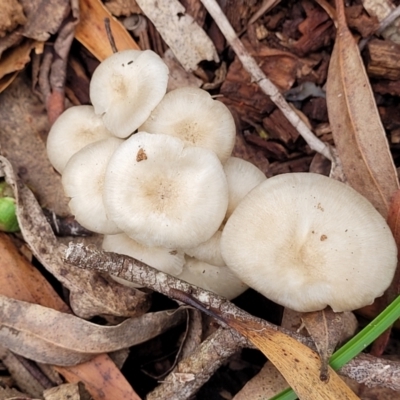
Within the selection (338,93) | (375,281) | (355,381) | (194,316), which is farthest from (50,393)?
(338,93)

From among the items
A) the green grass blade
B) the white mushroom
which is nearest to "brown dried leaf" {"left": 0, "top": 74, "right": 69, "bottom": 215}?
the white mushroom

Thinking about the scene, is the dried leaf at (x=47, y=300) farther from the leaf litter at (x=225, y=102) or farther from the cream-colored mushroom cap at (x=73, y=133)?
the cream-colored mushroom cap at (x=73, y=133)

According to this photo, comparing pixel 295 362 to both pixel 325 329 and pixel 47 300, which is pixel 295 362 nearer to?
pixel 325 329

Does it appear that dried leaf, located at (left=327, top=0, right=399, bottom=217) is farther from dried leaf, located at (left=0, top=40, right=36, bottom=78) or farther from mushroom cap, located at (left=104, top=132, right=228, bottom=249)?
dried leaf, located at (left=0, top=40, right=36, bottom=78)

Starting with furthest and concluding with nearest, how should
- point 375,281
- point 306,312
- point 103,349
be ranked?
1. point 103,349
2. point 306,312
3. point 375,281

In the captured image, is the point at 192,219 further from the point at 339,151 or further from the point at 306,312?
the point at 339,151

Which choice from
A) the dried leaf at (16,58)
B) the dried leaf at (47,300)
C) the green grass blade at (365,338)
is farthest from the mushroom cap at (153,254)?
the dried leaf at (16,58)

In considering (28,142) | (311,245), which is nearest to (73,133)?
(28,142)
